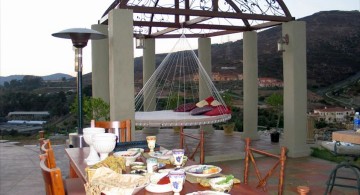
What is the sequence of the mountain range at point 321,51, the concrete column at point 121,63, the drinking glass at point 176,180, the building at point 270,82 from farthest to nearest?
the mountain range at point 321,51, the building at point 270,82, the concrete column at point 121,63, the drinking glass at point 176,180

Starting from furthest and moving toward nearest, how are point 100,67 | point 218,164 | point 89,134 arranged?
point 100,67 → point 218,164 → point 89,134

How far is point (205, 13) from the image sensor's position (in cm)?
551

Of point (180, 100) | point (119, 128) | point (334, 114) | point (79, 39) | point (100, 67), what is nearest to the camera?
point (119, 128)

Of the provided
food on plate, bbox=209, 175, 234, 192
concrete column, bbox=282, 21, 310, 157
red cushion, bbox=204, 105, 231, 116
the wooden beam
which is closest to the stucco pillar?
red cushion, bbox=204, 105, 231, 116

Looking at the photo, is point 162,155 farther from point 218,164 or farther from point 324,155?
point 324,155

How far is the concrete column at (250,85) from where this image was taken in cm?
742

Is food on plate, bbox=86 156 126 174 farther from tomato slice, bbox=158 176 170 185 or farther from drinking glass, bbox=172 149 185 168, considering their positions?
drinking glass, bbox=172 149 185 168

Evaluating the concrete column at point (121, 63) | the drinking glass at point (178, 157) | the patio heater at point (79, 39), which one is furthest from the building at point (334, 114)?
the drinking glass at point (178, 157)

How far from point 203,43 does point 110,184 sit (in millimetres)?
6769

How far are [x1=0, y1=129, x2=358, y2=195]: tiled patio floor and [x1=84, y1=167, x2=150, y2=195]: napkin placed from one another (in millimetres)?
2920

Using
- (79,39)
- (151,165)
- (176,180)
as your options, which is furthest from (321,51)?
(176,180)

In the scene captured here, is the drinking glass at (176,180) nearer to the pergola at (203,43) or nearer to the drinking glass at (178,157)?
the drinking glass at (178,157)

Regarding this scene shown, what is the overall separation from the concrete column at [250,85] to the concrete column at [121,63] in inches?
122

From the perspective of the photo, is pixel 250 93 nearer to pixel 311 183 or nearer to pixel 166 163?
pixel 311 183
